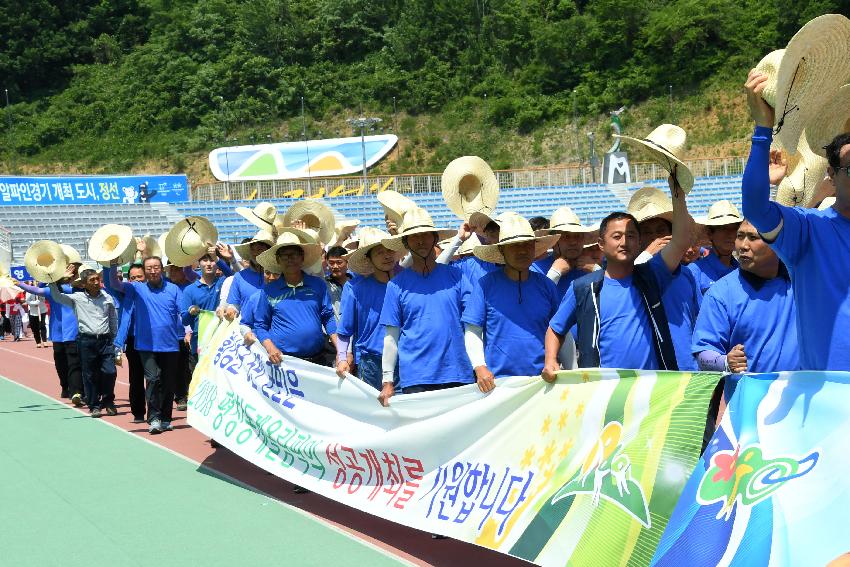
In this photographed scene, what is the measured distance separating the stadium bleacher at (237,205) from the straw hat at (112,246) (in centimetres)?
2352

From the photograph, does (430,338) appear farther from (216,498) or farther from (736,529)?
(736,529)

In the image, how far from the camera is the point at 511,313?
6391 mm

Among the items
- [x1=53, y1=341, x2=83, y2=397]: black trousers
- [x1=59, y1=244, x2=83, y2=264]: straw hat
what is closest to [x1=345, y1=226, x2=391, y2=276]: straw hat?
[x1=59, y1=244, x2=83, y2=264]: straw hat

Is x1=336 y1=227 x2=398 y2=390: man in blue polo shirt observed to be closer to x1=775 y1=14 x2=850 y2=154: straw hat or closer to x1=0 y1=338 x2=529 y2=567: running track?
x1=0 y1=338 x2=529 y2=567: running track

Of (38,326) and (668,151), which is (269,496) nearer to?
(668,151)

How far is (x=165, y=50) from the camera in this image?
256 ft

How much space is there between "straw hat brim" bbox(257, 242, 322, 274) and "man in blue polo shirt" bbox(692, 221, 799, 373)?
4.15 m

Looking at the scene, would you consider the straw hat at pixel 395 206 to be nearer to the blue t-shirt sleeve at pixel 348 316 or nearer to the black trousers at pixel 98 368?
the blue t-shirt sleeve at pixel 348 316

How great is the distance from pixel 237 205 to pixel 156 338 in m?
27.8

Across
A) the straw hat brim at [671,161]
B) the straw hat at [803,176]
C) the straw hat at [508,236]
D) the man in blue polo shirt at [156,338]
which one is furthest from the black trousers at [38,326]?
the straw hat brim at [671,161]

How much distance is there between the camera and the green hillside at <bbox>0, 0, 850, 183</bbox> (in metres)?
57.5

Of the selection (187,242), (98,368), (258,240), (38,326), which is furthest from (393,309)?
(38,326)

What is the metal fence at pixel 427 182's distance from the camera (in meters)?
42.0

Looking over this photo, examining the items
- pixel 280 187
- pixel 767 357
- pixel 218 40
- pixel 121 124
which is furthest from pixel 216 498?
pixel 218 40
